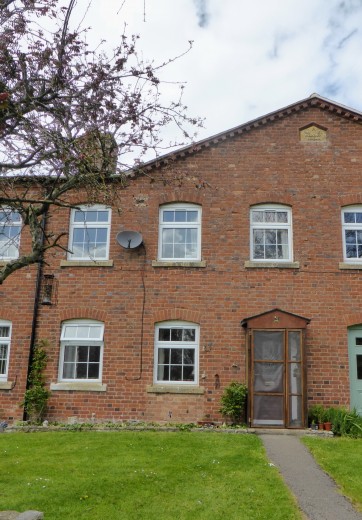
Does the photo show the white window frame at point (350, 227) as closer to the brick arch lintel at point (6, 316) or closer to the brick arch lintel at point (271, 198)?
the brick arch lintel at point (271, 198)

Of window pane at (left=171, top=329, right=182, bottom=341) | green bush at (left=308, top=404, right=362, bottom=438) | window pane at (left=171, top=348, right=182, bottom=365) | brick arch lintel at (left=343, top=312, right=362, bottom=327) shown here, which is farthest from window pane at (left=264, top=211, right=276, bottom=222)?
green bush at (left=308, top=404, right=362, bottom=438)

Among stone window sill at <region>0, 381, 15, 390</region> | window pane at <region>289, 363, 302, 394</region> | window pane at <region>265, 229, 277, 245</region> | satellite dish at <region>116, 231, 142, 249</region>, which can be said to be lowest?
stone window sill at <region>0, 381, 15, 390</region>

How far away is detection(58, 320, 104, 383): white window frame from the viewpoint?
44.5 feet

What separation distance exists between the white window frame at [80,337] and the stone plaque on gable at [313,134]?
764cm

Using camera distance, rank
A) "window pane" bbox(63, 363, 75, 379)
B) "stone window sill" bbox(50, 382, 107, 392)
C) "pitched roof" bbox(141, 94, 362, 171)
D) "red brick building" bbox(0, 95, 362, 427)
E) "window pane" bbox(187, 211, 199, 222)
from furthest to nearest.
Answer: "pitched roof" bbox(141, 94, 362, 171) < "window pane" bbox(187, 211, 199, 222) < "window pane" bbox(63, 363, 75, 379) < "stone window sill" bbox(50, 382, 107, 392) < "red brick building" bbox(0, 95, 362, 427)

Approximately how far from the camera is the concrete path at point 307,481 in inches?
274

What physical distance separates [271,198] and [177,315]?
406 cm

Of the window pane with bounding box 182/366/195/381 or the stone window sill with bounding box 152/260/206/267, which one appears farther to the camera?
the stone window sill with bounding box 152/260/206/267

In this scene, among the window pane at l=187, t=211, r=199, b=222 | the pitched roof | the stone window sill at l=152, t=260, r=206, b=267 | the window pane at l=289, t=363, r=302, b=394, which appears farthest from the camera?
the pitched roof

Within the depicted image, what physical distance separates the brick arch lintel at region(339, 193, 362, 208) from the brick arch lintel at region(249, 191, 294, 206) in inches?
52.8

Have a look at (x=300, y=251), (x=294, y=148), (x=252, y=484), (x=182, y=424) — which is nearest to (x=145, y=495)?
(x=252, y=484)

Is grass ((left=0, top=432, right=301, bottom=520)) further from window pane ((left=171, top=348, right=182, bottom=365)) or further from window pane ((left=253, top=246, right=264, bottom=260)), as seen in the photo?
window pane ((left=253, top=246, right=264, bottom=260))

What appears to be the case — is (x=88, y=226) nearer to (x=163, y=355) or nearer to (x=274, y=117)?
(x=163, y=355)

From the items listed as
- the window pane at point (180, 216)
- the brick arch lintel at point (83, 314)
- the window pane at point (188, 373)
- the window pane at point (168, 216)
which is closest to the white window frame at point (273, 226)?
the window pane at point (180, 216)
